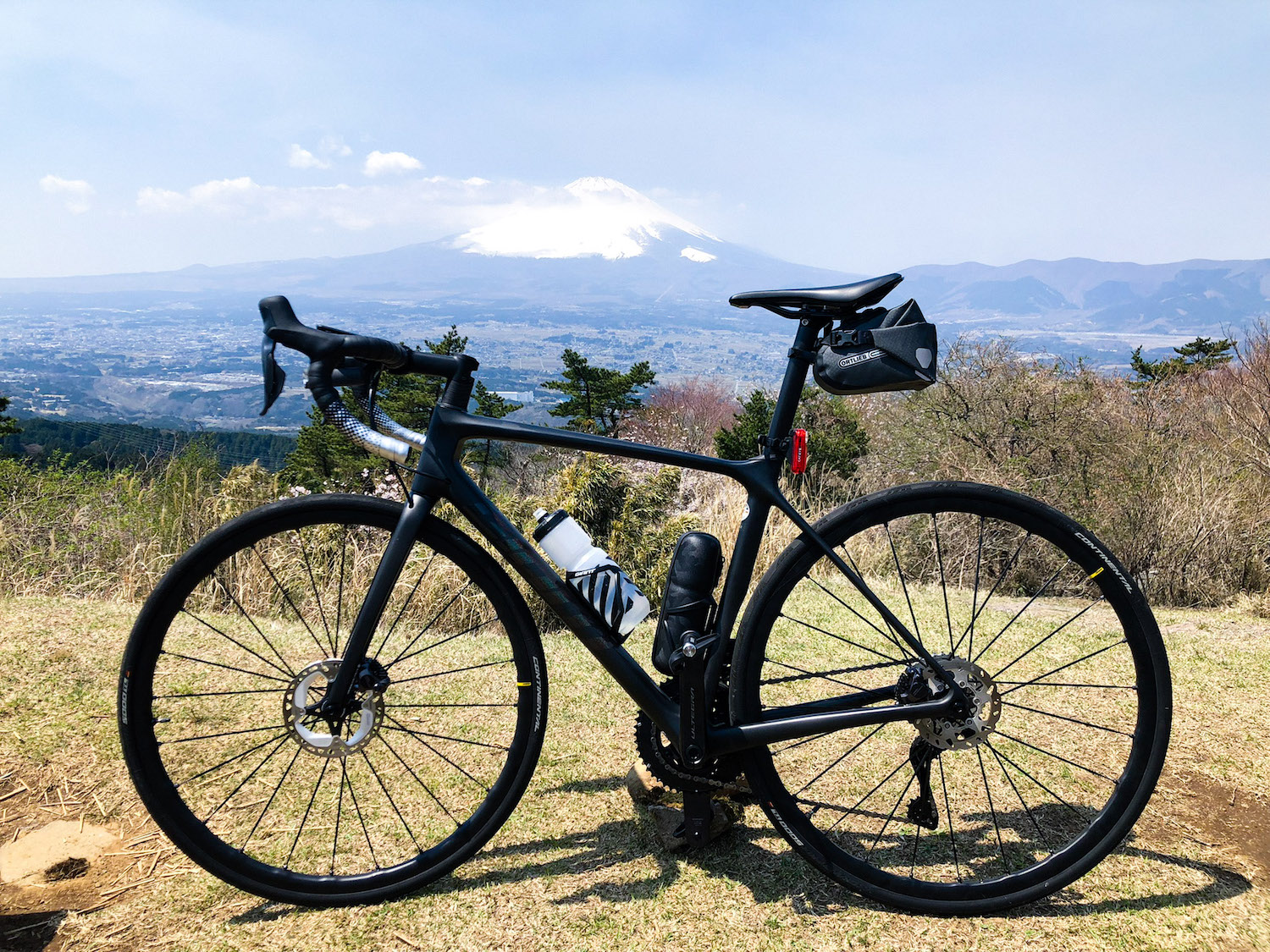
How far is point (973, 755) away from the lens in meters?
3.02

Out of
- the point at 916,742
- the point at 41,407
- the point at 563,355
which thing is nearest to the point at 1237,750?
the point at 916,742

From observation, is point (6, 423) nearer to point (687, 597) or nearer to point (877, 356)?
point (687, 597)

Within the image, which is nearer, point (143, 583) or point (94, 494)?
point (143, 583)

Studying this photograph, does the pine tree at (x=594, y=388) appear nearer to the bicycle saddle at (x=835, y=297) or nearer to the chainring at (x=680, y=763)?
the chainring at (x=680, y=763)

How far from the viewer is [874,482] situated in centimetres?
1237

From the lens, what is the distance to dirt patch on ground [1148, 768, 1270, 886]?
8.11 feet

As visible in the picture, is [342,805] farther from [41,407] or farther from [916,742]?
[41,407]

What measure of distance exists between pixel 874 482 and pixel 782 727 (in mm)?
10783

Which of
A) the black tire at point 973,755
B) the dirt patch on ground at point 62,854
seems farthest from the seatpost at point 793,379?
the dirt patch on ground at point 62,854

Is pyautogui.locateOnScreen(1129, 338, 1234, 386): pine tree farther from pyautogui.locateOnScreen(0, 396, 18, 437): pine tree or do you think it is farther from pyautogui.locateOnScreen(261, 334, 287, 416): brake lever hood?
pyautogui.locateOnScreen(0, 396, 18, 437): pine tree

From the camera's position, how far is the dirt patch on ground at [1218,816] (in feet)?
8.11

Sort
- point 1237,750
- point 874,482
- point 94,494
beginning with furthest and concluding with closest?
point 874,482 → point 94,494 → point 1237,750

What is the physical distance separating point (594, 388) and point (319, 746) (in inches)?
891

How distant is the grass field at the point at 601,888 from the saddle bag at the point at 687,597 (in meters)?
0.69
